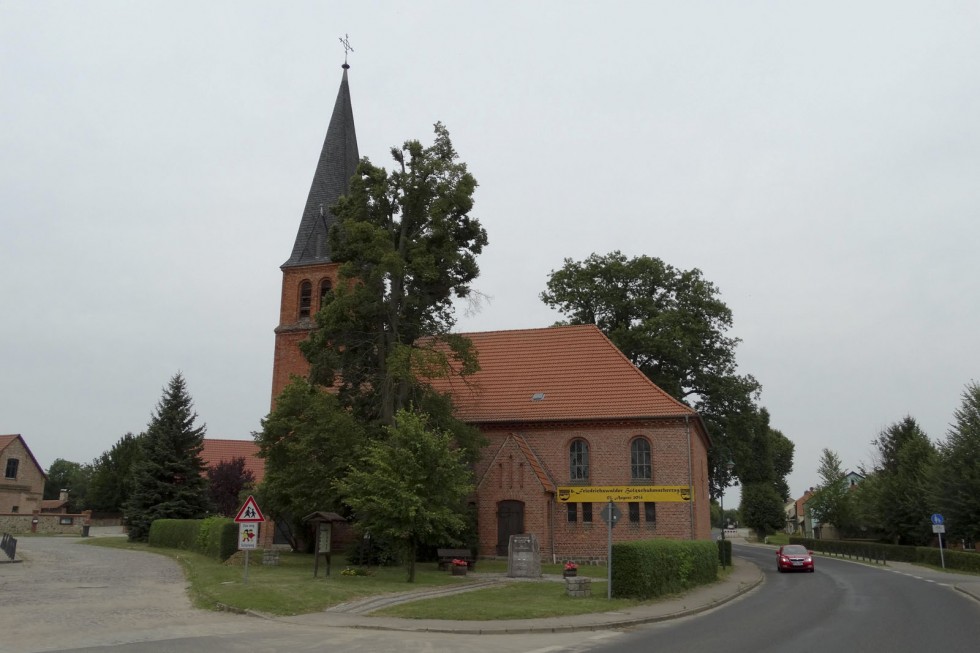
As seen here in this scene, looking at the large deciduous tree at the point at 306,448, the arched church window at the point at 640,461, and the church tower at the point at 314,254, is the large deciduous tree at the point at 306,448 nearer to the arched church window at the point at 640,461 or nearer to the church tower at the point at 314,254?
the church tower at the point at 314,254

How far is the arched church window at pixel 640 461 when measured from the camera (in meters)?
30.8

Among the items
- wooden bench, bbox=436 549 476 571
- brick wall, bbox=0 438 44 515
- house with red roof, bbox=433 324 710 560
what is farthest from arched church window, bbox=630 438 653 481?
brick wall, bbox=0 438 44 515

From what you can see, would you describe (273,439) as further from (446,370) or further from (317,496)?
(446,370)

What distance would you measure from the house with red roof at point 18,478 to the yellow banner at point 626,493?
174 feet

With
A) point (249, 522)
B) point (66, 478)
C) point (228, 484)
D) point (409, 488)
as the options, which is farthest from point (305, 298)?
point (66, 478)

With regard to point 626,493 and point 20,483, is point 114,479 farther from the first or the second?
point 626,493

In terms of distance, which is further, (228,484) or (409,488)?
(228,484)

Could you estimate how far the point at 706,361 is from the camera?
4091 centimetres

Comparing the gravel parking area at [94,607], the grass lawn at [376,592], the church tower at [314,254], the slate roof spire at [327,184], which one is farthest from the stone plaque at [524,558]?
the slate roof spire at [327,184]

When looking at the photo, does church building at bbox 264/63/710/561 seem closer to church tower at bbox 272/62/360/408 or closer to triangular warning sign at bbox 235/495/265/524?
church tower at bbox 272/62/360/408

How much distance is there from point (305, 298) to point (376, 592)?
22.6 m

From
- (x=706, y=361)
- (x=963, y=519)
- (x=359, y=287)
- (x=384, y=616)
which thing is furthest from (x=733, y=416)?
(x=384, y=616)

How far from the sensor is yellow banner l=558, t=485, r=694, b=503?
97.6ft

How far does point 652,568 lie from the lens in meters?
20.0
